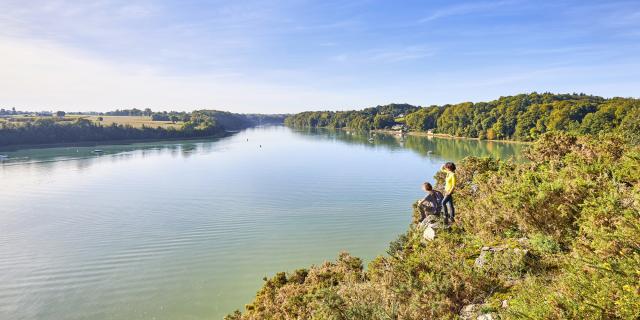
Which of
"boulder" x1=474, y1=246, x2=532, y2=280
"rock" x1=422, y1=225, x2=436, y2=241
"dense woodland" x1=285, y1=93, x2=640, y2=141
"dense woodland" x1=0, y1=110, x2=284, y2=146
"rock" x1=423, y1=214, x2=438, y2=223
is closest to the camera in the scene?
"boulder" x1=474, y1=246, x2=532, y2=280

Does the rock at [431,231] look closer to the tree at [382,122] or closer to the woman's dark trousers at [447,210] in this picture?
the woman's dark trousers at [447,210]

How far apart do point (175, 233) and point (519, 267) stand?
16.4 metres

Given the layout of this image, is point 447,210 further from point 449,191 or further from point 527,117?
point 527,117

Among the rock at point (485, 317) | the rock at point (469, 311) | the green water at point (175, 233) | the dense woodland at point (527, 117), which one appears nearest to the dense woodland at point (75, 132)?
the green water at point (175, 233)

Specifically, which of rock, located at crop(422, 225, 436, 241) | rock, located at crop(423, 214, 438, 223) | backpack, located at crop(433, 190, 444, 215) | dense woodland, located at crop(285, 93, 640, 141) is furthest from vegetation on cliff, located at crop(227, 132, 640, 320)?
dense woodland, located at crop(285, 93, 640, 141)

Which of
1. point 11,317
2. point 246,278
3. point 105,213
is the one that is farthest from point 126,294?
point 105,213

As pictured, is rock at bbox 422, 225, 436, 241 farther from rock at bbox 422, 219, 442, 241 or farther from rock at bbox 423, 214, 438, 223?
rock at bbox 423, 214, 438, 223

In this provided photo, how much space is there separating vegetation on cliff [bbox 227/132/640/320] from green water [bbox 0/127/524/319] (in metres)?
4.88

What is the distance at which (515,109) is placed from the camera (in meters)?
74.1

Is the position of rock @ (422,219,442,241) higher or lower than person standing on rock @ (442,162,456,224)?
lower

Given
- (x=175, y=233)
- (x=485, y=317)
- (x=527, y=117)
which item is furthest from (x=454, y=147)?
(x=485, y=317)

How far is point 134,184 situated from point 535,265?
32992 mm

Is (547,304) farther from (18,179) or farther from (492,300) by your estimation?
(18,179)

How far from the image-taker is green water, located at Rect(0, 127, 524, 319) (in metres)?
12.5
